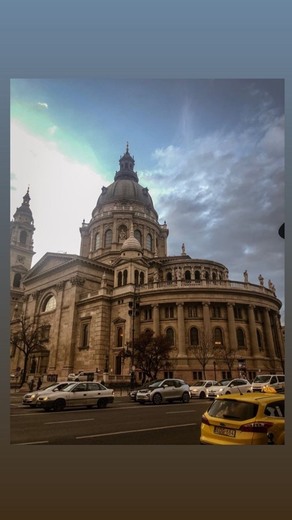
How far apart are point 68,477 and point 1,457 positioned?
148 centimetres

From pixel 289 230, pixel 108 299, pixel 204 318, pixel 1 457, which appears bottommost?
pixel 1 457

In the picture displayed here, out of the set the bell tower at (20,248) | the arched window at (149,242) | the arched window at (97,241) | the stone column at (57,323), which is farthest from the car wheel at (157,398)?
the bell tower at (20,248)

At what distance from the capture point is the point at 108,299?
37.7m

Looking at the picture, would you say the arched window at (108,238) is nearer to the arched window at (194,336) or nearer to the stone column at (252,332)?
the arched window at (194,336)

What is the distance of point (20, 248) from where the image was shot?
5781cm

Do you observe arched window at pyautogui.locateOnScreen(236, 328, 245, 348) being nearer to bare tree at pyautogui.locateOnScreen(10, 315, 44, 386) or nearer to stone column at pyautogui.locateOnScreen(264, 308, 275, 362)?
stone column at pyautogui.locateOnScreen(264, 308, 275, 362)

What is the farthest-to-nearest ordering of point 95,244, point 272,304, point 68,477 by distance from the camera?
point 95,244, point 272,304, point 68,477

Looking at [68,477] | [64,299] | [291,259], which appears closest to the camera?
[68,477]

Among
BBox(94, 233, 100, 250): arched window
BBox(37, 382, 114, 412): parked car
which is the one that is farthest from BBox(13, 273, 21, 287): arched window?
BBox(37, 382, 114, 412): parked car

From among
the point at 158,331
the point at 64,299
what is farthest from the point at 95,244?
the point at 158,331

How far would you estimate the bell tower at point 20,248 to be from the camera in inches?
2168

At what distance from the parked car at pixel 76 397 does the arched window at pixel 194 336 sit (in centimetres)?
1730

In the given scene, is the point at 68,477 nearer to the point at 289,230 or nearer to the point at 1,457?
the point at 1,457

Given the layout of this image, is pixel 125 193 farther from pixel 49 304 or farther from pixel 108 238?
pixel 49 304
